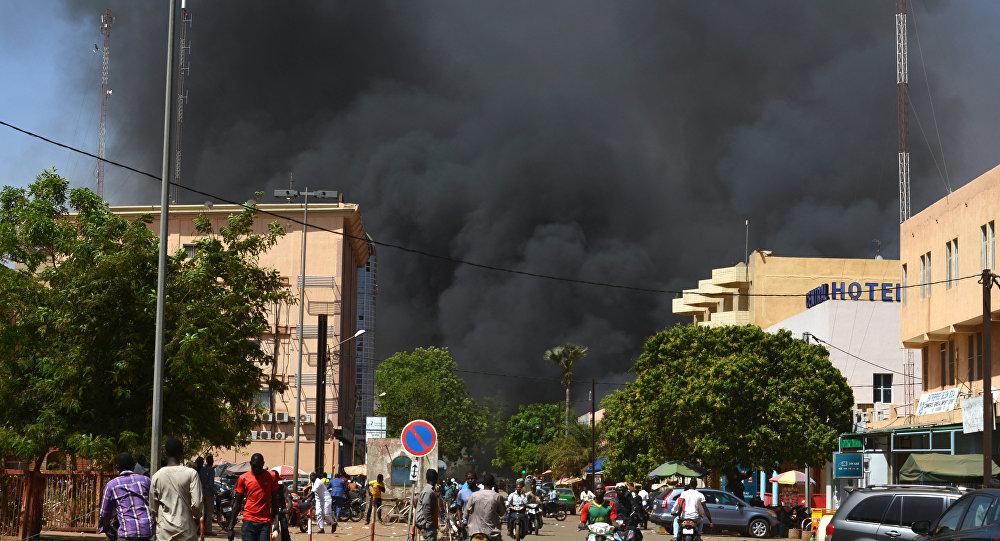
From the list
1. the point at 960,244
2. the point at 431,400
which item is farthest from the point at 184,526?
the point at 431,400

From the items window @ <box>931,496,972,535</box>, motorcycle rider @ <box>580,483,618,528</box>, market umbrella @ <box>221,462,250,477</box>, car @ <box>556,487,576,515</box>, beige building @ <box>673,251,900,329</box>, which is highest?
beige building @ <box>673,251,900,329</box>

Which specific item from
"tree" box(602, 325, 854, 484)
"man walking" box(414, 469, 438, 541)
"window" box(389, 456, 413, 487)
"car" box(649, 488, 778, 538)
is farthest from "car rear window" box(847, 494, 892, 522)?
"tree" box(602, 325, 854, 484)

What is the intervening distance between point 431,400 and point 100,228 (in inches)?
3329

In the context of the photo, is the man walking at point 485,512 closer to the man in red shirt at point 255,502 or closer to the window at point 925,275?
the man in red shirt at point 255,502

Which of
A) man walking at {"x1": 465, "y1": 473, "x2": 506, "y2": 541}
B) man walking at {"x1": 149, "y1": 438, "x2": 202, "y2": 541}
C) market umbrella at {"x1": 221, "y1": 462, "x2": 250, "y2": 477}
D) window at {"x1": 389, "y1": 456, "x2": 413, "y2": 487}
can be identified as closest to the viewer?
man walking at {"x1": 149, "y1": 438, "x2": 202, "y2": 541}

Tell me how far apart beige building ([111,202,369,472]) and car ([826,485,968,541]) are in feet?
180

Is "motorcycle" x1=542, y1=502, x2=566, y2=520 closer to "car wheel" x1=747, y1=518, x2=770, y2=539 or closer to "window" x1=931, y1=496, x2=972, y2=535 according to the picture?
"car wheel" x1=747, y1=518, x2=770, y2=539

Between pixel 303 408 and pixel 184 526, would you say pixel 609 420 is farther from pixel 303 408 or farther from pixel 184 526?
pixel 184 526

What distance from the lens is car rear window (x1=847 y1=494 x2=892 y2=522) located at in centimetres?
1761

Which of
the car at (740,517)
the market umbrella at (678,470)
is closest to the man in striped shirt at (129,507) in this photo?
the car at (740,517)

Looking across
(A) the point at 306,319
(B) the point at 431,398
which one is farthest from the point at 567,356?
(A) the point at 306,319

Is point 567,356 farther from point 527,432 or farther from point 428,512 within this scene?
point 428,512

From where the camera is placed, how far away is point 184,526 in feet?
39.2

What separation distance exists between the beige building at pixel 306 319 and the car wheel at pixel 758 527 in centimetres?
3431
